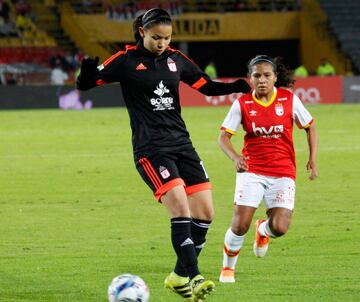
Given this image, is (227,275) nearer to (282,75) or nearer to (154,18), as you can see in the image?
(282,75)

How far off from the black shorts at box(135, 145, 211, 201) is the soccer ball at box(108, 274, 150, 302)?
117cm

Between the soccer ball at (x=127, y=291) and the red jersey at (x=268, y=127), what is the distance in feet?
8.02

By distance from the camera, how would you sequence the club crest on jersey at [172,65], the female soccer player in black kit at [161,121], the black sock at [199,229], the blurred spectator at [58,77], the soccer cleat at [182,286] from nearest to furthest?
the soccer cleat at [182,286], the female soccer player in black kit at [161,121], the club crest on jersey at [172,65], the black sock at [199,229], the blurred spectator at [58,77]

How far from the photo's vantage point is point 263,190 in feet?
32.3

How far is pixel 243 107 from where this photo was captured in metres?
9.83

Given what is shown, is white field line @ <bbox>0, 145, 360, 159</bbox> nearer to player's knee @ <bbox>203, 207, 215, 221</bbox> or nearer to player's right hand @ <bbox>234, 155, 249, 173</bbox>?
player's right hand @ <bbox>234, 155, 249, 173</bbox>

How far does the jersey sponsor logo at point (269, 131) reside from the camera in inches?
386

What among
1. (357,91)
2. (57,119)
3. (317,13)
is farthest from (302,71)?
(57,119)

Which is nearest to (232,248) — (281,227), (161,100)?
(281,227)

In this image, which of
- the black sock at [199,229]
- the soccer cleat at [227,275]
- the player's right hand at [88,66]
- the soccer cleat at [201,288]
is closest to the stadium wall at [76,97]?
the soccer cleat at [227,275]

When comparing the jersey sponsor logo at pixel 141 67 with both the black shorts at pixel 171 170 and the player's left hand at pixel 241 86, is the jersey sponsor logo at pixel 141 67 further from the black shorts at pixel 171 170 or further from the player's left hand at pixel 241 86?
the player's left hand at pixel 241 86

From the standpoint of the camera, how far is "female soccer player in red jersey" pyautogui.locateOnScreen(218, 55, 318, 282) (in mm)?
9758

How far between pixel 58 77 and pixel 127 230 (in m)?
30.4

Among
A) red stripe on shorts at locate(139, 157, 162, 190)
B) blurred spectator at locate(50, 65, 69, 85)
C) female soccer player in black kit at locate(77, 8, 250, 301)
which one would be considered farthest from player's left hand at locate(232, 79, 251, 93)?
blurred spectator at locate(50, 65, 69, 85)
